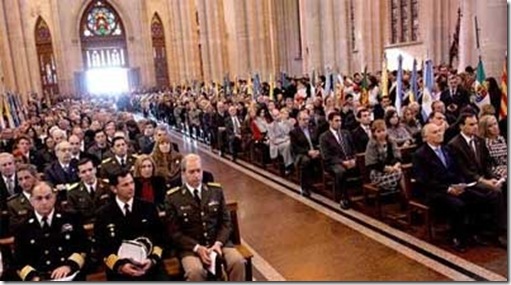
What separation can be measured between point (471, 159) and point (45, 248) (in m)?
4.44

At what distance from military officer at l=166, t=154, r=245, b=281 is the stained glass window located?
39.9 metres

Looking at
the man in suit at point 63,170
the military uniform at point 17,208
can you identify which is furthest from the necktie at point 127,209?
the man in suit at point 63,170

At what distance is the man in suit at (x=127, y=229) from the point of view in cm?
430

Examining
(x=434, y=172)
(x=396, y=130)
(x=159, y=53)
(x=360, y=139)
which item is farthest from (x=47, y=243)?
(x=159, y=53)

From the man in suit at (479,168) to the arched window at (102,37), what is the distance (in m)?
38.8

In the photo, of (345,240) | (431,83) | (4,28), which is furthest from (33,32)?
(345,240)

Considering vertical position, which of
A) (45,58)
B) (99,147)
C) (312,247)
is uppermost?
(45,58)

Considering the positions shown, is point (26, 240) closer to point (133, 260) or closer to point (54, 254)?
point (54, 254)

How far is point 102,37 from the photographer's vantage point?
42.2 m

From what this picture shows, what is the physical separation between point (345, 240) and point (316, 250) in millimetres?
446

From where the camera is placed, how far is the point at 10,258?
→ 4.70 m

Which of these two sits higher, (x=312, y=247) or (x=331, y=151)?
(x=331, y=151)

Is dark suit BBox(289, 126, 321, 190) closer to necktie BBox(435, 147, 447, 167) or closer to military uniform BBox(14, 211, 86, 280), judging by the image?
necktie BBox(435, 147, 447, 167)

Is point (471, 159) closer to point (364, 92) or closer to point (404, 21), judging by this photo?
point (364, 92)
